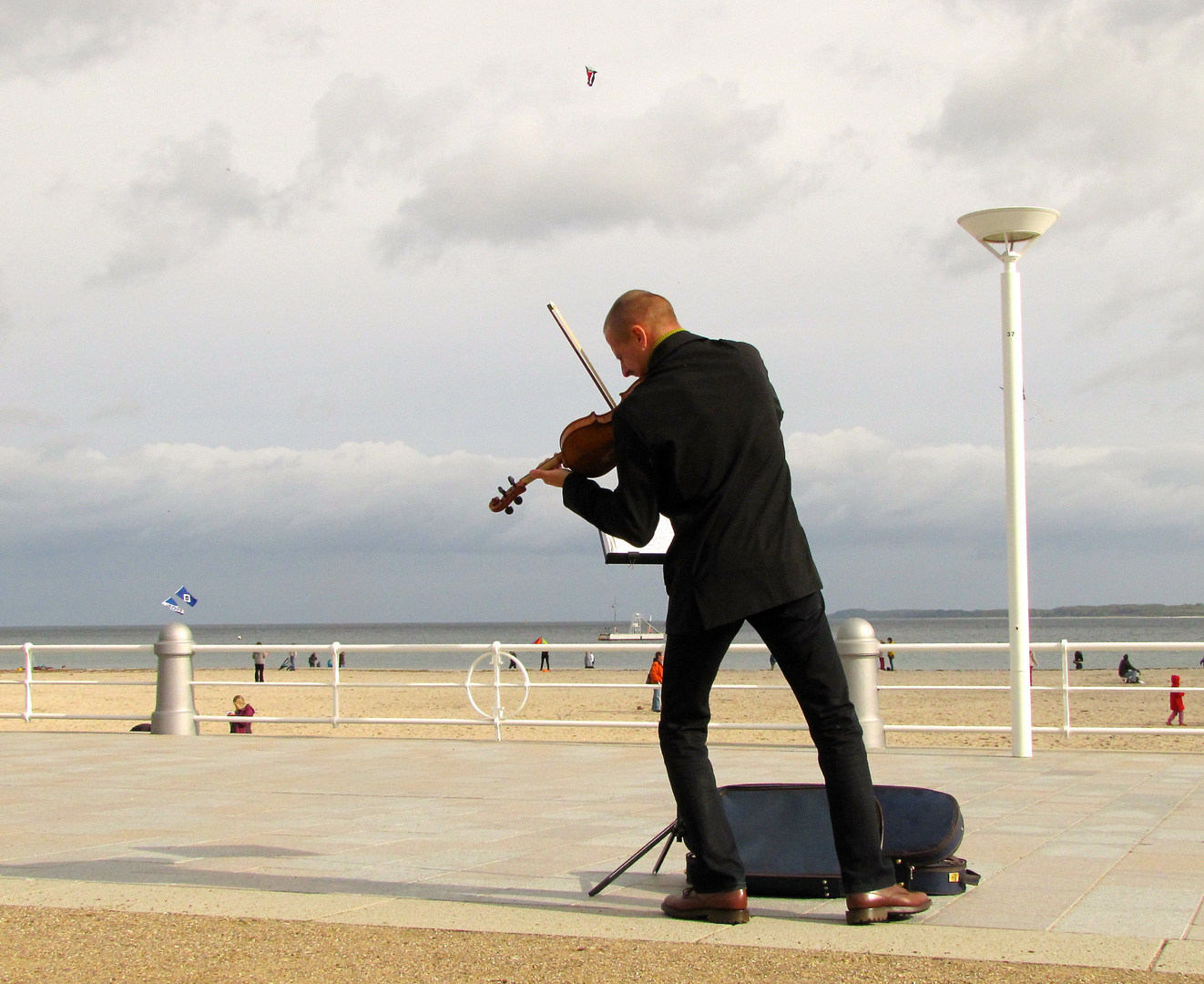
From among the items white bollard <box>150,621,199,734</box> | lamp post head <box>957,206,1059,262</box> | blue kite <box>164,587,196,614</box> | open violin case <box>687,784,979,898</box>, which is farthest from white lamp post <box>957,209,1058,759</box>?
blue kite <box>164,587,196,614</box>

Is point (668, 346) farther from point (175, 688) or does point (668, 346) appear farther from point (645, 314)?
point (175, 688)

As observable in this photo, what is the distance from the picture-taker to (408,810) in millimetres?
6578

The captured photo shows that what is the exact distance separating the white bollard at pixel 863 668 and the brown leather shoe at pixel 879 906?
19.8 feet

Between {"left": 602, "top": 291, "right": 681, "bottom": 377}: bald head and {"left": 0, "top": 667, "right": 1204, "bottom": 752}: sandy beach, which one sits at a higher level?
{"left": 602, "top": 291, "right": 681, "bottom": 377}: bald head

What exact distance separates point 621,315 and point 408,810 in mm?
3659

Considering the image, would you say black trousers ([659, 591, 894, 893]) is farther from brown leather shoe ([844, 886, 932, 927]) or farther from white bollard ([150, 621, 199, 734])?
white bollard ([150, 621, 199, 734])

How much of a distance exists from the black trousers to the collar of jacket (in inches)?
31.4

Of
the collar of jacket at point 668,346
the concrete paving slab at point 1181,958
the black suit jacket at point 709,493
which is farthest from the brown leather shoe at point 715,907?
the collar of jacket at point 668,346

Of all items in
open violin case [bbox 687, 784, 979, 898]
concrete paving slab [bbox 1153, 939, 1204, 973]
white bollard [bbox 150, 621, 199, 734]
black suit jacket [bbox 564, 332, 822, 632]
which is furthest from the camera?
white bollard [bbox 150, 621, 199, 734]

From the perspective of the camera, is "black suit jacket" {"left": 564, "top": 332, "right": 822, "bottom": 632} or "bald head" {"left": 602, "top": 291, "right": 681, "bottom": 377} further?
"bald head" {"left": 602, "top": 291, "right": 681, "bottom": 377}

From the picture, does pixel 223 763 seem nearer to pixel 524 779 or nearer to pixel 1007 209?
pixel 524 779

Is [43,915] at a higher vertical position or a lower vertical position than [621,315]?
lower

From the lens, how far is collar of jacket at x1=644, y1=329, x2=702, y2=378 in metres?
3.74

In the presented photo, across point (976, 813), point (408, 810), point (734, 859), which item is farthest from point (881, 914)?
point (408, 810)
